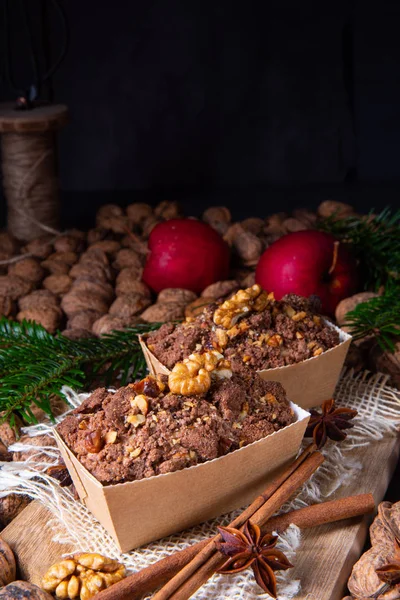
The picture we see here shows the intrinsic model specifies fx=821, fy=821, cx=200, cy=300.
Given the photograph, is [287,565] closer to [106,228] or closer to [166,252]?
[166,252]

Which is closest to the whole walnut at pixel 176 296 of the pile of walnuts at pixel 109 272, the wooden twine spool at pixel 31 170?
the pile of walnuts at pixel 109 272

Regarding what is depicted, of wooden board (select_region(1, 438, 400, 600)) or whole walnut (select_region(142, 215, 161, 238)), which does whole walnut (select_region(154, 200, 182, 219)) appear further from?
wooden board (select_region(1, 438, 400, 600))

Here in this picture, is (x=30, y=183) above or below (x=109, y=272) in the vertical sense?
above

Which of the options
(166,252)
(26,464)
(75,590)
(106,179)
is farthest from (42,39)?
(75,590)

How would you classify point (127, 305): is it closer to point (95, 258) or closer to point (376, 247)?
point (95, 258)

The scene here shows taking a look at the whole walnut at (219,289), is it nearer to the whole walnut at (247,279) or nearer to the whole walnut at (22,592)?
the whole walnut at (247,279)

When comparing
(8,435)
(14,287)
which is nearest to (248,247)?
(14,287)

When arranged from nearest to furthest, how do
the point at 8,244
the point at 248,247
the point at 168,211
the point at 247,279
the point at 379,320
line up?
the point at 379,320 → the point at 247,279 → the point at 248,247 → the point at 8,244 → the point at 168,211
